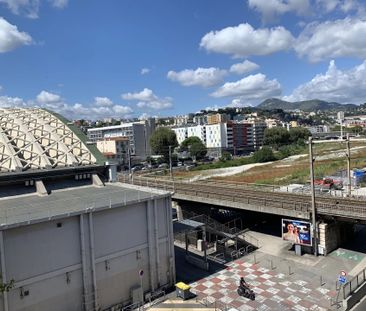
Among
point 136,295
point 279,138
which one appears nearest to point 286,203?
point 136,295

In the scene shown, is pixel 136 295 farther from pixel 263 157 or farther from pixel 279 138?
pixel 279 138

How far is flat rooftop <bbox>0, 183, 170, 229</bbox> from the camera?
1981 cm

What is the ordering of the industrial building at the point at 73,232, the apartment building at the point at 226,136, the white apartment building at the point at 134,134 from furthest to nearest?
the white apartment building at the point at 134,134
the apartment building at the point at 226,136
the industrial building at the point at 73,232

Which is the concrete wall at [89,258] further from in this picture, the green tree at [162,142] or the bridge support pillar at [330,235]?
the green tree at [162,142]

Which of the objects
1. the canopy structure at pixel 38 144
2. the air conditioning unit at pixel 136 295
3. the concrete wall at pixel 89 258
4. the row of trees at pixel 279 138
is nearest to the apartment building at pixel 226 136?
the row of trees at pixel 279 138

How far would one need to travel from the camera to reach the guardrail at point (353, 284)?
2173cm

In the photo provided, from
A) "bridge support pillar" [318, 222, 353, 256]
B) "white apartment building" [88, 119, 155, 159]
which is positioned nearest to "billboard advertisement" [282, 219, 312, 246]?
"bridge support pillar" [318, 222, 353, 256]

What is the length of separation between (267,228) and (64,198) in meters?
22.8

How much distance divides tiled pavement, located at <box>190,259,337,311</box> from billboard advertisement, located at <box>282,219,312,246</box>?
4113 millimetres

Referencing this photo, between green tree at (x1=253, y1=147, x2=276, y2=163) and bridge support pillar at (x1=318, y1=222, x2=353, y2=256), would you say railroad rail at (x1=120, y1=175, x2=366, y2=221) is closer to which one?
bridge support pillar at (x1=318, y1=222, x2=353, y2=256)

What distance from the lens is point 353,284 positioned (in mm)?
23094

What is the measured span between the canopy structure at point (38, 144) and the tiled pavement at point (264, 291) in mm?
14848

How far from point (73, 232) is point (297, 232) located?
18943 millimetres

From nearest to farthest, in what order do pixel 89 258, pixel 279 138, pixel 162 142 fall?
pixel 89 258 < pixel 162 142 < pixel 279 138
